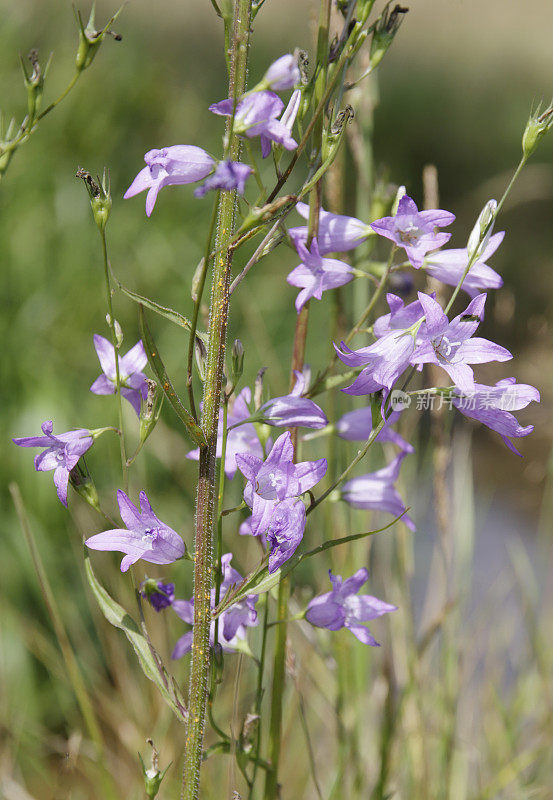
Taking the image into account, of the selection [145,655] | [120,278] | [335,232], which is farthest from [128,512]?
[120,278]

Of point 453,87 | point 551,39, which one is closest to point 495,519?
point 453,87

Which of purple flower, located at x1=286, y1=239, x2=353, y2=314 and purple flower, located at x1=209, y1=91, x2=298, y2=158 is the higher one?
purple flower, located at x1=209, y1=91, x2=298, y2=158

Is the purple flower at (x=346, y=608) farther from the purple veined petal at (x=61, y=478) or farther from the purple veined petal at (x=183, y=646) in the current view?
the purple veined petal at (x=61, y=478)

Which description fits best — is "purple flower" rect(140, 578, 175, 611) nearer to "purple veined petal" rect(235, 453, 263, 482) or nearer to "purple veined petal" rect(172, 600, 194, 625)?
"purple veined petal" rect(172, 600, 194, 625)

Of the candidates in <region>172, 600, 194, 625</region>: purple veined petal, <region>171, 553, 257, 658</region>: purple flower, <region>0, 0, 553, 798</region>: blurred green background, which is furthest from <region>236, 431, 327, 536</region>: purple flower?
<region>0, 0, 553, 798</region>: blurred green background

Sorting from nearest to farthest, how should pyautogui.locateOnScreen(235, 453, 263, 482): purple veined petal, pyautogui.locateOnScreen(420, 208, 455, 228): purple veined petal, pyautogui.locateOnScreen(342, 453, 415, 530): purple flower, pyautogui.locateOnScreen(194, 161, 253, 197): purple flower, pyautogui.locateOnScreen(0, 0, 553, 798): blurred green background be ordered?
pyautogui.locateOnScreen(194, 161, 253, 197): purple flower → pyautogui.locateOnScreen(235, 453, 263, 482): purple veined petal → pyautogui.locateOnScreen(420, 208, 455, 228): purple veined petal → pyautogui.locateOnScreen(342, 453, 415, 530): purple flower → pyautogui.locateOnScreen(0, 0, 553, 798): blurred green background

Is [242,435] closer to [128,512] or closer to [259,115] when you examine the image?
[128,512]
